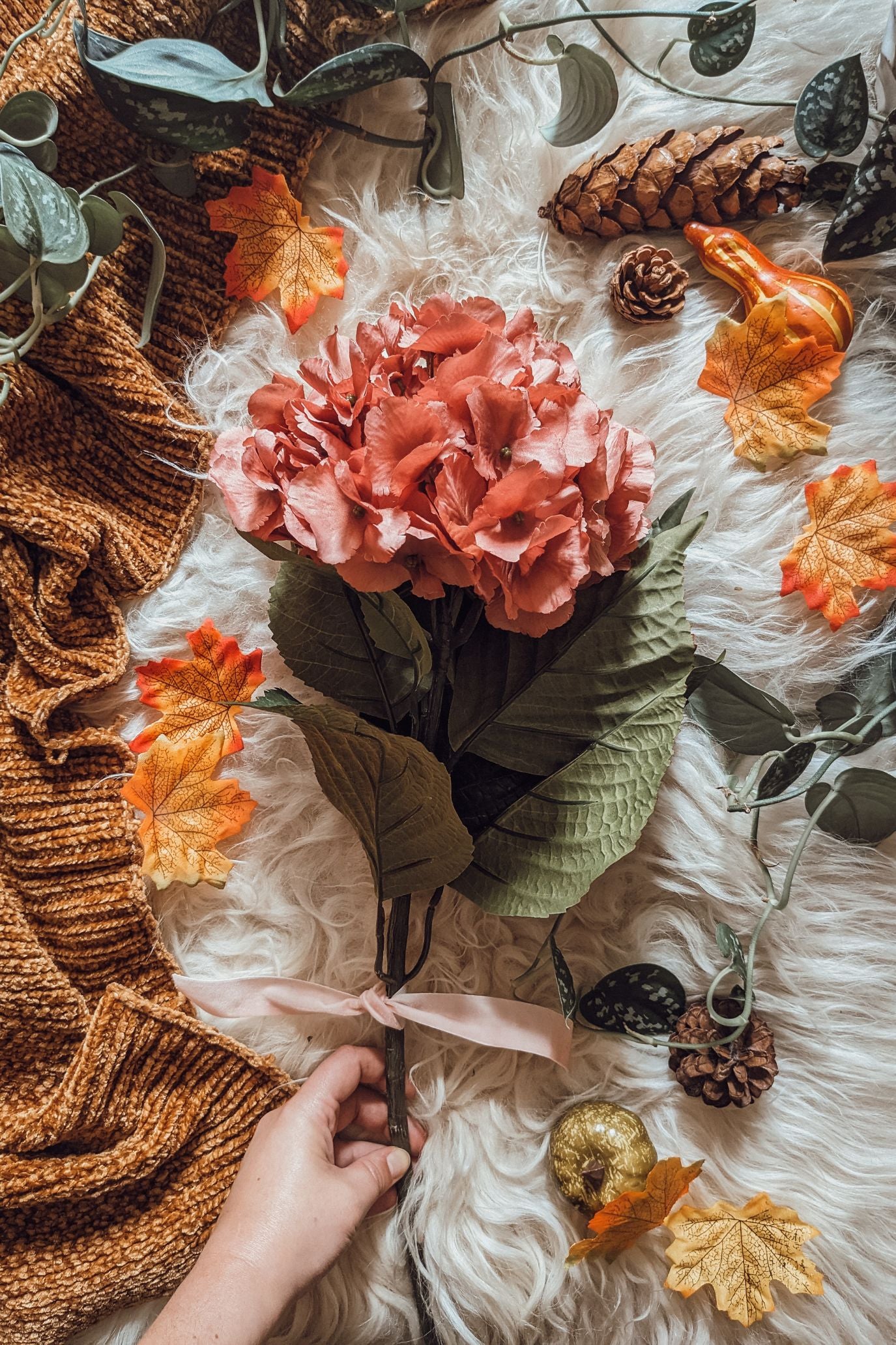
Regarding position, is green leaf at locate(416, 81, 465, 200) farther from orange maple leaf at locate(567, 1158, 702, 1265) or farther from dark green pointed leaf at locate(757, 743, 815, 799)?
orange maple leaf at locate(567, 1158, 702, 1265)

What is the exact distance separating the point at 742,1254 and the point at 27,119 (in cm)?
104

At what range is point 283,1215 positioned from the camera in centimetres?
64

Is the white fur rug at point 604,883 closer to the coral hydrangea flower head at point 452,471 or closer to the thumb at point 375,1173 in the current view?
the thumb at point 375,1173

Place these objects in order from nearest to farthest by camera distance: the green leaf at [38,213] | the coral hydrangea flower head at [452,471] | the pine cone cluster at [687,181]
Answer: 1. the coral hydrangea flower head at [452,471]
2. the green leaf at [38,213]
3. the pine cone cluster at [687,181]

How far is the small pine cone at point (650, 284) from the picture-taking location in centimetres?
70

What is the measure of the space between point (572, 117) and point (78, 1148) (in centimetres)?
96

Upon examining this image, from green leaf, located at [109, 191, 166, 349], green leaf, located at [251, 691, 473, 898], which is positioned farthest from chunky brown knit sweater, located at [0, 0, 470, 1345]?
green leaf, located at [251, 691, 473, 898]

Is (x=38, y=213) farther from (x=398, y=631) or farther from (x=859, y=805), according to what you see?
(x=859, y=805)

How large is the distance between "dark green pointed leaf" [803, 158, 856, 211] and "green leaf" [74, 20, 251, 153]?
452mm

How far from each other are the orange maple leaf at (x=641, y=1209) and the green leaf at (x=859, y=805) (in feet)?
0.92

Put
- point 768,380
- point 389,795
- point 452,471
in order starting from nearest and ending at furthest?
point 452,471 < point 389,795 < point 768,380

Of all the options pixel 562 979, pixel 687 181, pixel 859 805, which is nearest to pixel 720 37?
pixel 687 181

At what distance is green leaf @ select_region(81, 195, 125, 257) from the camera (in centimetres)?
65

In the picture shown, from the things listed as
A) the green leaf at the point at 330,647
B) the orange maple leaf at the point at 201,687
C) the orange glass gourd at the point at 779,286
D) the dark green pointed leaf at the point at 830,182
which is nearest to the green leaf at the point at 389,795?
the green leaf at the point at 330,647
